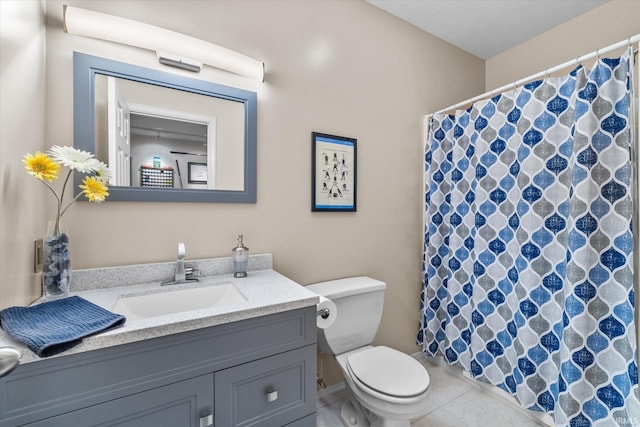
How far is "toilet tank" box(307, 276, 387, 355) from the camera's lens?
A: 159 centimetres

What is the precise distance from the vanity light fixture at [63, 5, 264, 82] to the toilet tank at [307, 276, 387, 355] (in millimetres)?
1226

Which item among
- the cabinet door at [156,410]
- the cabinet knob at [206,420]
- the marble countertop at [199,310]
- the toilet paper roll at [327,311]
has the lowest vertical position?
the cabinet knob at [206,420]

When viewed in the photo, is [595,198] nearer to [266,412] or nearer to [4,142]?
[266,412]

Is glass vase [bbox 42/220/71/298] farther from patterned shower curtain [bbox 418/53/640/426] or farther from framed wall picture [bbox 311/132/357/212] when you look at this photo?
patterned shower curtain [bbox 418/53/640/426]

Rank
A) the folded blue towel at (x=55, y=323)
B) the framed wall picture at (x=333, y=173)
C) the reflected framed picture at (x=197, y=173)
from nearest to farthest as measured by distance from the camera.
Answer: the folded blue towel at (x=55, y=323) → the reflected framed picture at (x=197, y=173) → the framed wall picture at (x=333, y=173)

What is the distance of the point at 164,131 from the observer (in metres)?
1.36

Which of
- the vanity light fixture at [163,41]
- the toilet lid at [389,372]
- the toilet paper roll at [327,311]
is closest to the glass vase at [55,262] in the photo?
the vanity light fixture at [163,41]

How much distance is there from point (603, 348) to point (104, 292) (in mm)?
2184

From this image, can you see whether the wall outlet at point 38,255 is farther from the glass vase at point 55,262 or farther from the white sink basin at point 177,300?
the white sink basin at point 177,300

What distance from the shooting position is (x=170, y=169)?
4.46ft

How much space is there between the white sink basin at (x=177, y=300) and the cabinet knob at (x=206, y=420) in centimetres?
38

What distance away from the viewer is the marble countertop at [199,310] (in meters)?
0.78

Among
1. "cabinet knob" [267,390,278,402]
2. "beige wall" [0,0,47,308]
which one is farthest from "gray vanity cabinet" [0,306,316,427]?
"beige wall" [0,0,47,308]

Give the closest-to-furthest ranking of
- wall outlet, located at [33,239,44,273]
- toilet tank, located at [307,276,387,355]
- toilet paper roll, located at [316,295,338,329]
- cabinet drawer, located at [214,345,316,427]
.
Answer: cabinet drawer, located at [214,345,316,427] → wall outlet, located at [33,239,44,273] → toilet paper roll, located at [316,295,338,329] → toilet tank, located at [307,276,387,355]
